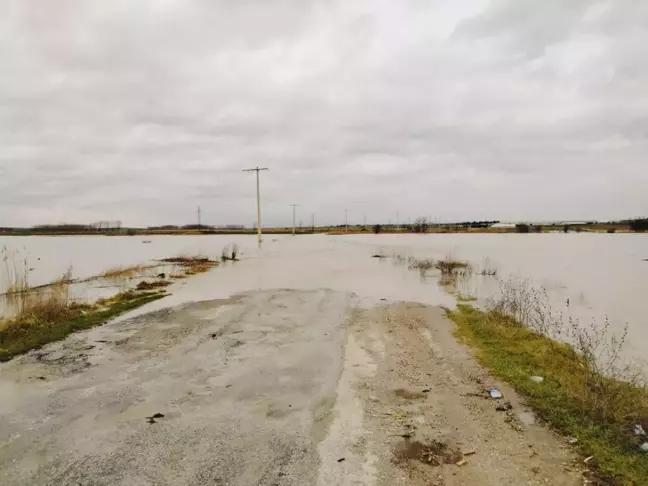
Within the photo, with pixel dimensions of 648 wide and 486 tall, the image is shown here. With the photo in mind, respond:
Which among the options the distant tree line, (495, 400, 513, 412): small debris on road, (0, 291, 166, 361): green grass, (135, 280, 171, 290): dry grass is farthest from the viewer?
the distant tree line

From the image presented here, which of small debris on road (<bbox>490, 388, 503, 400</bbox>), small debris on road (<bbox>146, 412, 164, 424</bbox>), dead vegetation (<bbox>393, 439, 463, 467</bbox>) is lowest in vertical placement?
small debris on road (<bbox>490, 388, 503, 400</bbox>)

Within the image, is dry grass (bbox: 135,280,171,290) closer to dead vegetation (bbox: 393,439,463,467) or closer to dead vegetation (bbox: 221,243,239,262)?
dead vegetation (bbox: 221,243,239,262)

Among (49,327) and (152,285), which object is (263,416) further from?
(152,285)

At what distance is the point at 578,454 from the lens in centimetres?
505

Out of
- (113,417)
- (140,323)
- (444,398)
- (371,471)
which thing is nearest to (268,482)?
(371,471)

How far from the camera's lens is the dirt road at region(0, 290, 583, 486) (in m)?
4.70

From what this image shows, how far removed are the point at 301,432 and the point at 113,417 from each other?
2.69m

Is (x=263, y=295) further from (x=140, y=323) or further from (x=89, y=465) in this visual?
(x=89, y=465)

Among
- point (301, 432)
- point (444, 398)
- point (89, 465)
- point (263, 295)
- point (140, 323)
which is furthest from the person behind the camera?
point (263, 295)

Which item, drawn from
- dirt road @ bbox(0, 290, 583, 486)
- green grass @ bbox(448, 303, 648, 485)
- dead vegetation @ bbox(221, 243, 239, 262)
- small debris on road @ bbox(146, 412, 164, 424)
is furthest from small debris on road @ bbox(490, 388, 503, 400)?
dead vegetation @ bbox(221, 243, 239, 262)

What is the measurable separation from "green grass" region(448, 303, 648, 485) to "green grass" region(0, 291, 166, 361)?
32.6ft

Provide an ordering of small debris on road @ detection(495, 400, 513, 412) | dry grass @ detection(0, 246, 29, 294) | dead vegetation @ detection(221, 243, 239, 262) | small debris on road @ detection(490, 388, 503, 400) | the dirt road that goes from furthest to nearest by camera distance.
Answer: dead vegetation @ detection(221, 243, 239, 262), dry grass @ detection(0, 246, 29, 294), small debris on road @ detection(490, 388, 503, 400), small debris on road @ detection(495, 400, 513, 412), the dirt road

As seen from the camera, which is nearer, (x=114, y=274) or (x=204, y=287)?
(x=204, y=287)

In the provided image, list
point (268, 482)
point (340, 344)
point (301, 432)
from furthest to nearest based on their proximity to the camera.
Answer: point (340, 344), point (301, 432), point (268, 482)
